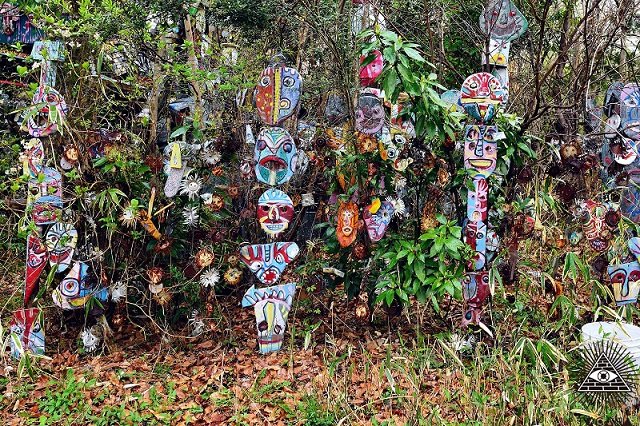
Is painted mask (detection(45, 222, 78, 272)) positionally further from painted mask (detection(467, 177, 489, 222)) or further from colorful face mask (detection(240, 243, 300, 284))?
painted mask (detection(467, 177, 489, 222))

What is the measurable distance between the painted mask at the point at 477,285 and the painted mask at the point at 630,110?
123 cm

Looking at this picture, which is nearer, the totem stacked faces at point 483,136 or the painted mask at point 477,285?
the totem stacked faces at point 483,136

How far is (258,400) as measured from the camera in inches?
126

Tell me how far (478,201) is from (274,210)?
1.19 meters

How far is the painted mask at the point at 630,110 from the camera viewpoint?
359 centimetres

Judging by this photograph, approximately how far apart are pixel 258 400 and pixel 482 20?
8.34 ft

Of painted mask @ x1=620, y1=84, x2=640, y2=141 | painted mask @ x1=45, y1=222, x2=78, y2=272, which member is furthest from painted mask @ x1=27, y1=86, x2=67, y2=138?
painted mask @ x1=620, y1=84, x2=640, y2=141

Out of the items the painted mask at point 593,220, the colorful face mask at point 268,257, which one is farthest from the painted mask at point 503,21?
the colorful face mask at point 268,257

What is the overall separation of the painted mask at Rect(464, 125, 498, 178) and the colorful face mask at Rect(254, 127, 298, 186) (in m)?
1.01

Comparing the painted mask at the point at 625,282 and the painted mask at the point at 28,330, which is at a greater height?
the painted mask at the point at 625,282

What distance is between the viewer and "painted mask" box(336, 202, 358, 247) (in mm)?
3543

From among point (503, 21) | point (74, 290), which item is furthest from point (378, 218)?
point (74, 290)

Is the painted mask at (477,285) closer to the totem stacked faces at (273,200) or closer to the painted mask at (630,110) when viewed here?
the totem stacked faces at (273,200)

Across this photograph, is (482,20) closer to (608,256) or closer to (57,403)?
(608,256)
